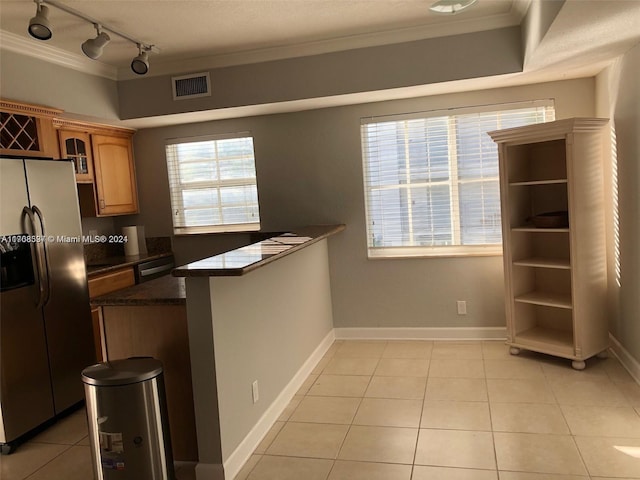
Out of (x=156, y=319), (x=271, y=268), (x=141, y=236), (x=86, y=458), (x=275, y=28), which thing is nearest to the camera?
(x=156, y=319)

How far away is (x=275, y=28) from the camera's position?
352 centimetres

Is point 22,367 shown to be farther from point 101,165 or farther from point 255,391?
point 101,165

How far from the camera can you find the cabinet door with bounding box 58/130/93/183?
402 cm

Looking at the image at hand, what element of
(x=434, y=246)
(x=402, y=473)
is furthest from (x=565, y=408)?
(x=434, y=246)

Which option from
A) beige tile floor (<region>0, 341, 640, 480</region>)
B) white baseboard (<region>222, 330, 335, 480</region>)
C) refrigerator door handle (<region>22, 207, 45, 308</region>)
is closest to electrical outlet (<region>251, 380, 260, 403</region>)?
white baseboard (<region>222, 330, 335, 480</region>)

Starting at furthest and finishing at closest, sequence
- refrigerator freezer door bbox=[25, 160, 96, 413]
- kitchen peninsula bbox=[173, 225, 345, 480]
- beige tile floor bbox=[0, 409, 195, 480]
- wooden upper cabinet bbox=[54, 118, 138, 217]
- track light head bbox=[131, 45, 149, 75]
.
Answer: wooden upper cabinet bbox=[54, 118, 138, 217] < track light head bbox=[131, 45, 149, 75] < refrigerator freezer door bbox=[25, 160, 96, 413] < beige tile floor bbox=[0, 409, 195, 480] < kitchen peninsula bbox=[173, 225, 345, 480]

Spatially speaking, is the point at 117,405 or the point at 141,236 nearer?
the point at 117,405

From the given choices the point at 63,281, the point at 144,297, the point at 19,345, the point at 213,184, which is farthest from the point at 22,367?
the point at 213,184

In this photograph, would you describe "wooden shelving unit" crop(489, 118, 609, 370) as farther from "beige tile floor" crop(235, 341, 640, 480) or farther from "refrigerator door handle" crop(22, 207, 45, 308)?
"refrigerator door handle" crop(22, 207, 45, 308)

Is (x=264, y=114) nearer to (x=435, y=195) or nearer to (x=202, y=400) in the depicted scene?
(x=435, y=195)

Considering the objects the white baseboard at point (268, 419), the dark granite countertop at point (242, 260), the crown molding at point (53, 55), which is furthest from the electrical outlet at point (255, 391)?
the crown molding at point (53, 55)

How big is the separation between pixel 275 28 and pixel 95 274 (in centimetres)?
224

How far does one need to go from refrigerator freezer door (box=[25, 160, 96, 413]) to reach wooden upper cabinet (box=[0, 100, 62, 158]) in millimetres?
206

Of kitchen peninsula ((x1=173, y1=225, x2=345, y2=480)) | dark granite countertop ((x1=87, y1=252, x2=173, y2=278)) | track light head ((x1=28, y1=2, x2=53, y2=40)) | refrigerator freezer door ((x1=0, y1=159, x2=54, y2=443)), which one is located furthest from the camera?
dark granite countertop ((x1=87, y1=252, x2=173, y2=278))
